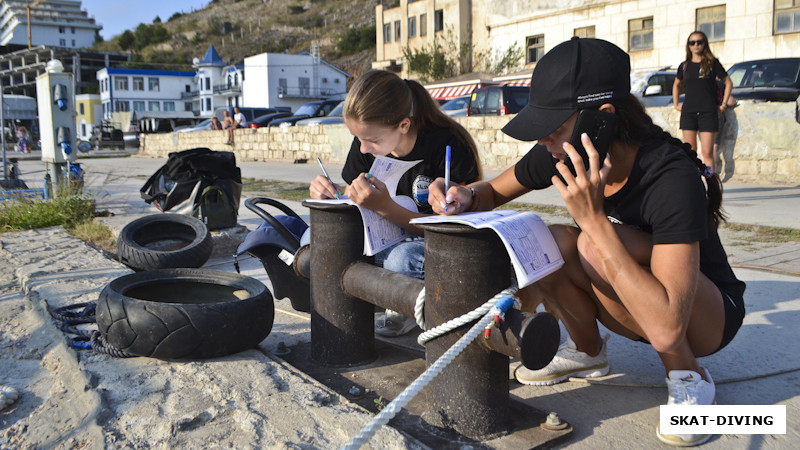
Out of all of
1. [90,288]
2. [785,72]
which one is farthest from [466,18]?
[90,288]

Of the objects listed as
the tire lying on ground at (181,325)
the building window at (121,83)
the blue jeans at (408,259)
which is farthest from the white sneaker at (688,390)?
the building window at (121,83)

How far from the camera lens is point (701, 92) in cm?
787

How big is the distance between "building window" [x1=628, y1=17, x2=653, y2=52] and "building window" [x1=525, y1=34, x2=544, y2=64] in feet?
14.6

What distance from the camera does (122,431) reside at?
2.06m

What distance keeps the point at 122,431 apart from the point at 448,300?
1117 mm

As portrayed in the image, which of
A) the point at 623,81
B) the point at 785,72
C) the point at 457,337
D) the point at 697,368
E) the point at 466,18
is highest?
the point at 466,18

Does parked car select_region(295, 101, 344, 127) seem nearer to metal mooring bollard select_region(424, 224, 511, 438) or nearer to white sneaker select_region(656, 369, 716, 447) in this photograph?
metal mooring bollard select_region(424, 224, 511, 438)

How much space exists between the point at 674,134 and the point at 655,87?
3623 mm

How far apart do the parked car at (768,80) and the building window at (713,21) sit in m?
15.6

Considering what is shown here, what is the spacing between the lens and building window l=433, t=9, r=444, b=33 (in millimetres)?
39594

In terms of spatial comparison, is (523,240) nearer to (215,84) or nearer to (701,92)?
(701,92)

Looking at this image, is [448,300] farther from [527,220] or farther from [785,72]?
[785,72]

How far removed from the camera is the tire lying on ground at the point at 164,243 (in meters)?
4.32

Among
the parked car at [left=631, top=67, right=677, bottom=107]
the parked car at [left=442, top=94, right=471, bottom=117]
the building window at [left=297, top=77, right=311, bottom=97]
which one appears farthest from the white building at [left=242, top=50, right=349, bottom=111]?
the parked car at [left=631, top=67, right=677, bottom=107]
